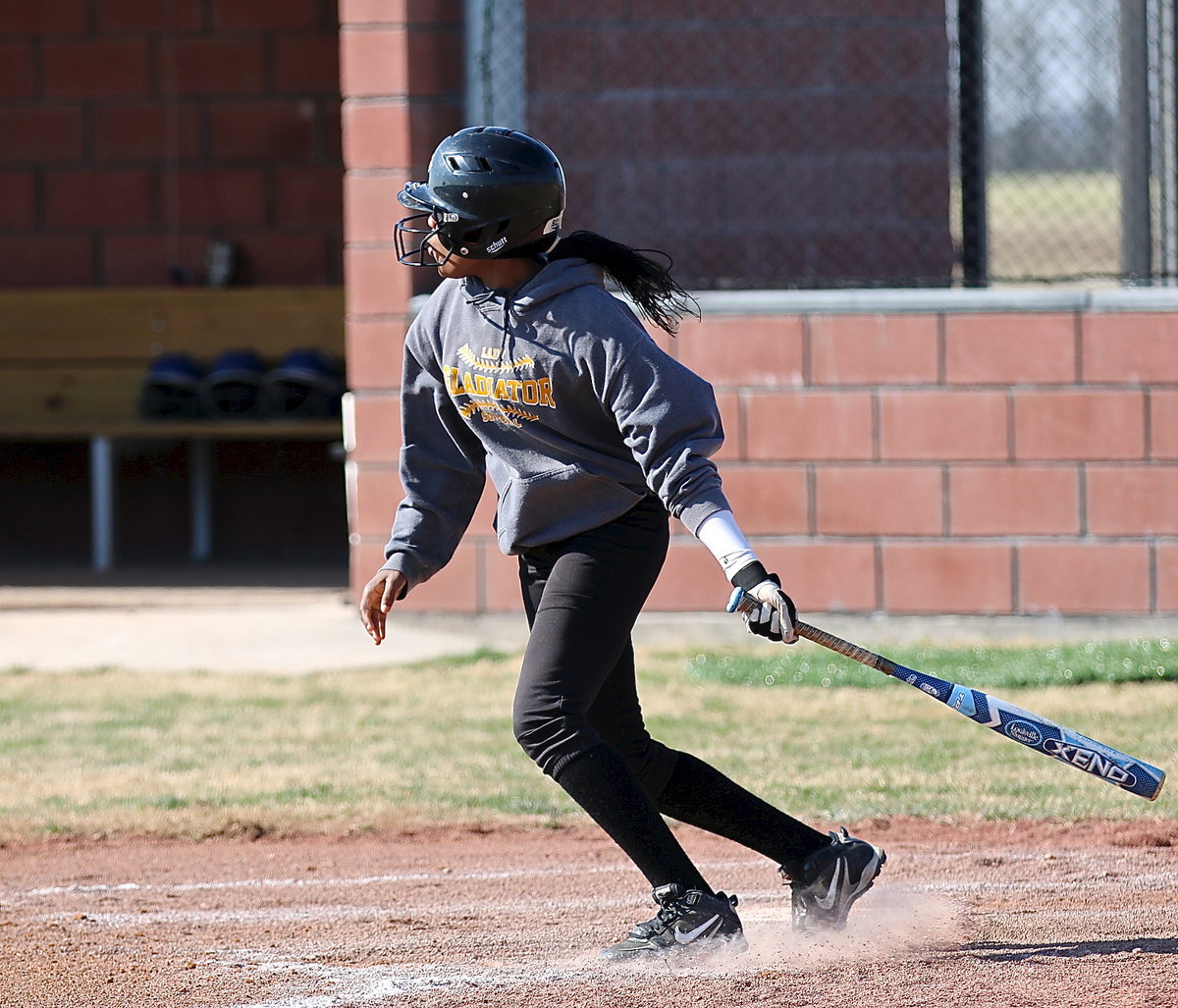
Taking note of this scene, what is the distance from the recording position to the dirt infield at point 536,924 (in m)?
3.37

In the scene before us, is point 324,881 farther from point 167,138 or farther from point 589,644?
point 167,138

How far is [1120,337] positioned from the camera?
24.1ft

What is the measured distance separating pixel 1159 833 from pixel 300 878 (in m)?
2.40

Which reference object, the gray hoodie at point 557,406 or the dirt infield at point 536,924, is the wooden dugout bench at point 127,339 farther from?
the gray hoodie at point 557,406

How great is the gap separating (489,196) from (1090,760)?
1741mm

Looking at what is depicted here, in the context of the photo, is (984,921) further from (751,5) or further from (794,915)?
(751,5)

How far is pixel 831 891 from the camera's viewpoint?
3654 millimetres

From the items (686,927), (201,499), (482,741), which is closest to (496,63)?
(482,741)

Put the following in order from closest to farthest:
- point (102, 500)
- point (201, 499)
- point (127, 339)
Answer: point (102, 500), point (201, 499), point (127, 339)

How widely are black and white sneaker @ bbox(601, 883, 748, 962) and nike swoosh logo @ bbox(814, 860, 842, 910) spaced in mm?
257

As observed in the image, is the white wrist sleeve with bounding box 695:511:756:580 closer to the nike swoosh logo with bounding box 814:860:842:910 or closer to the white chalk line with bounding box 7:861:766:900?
the nike swoosh logo with bounding box 814:860:842:910

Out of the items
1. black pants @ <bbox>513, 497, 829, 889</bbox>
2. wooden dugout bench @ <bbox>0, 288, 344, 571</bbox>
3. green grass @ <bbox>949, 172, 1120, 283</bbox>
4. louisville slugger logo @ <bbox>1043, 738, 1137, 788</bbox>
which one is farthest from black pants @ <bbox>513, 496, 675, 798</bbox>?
wooden dugout bench @ <bbox>0, 288, 344, 571</bbox>

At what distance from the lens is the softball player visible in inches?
133

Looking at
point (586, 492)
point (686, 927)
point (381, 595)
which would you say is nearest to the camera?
point (686, 927)
